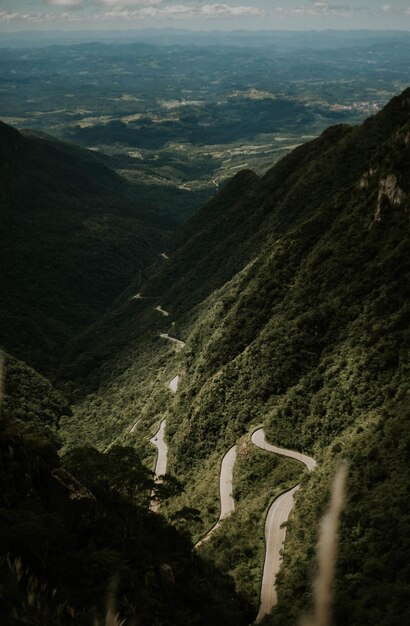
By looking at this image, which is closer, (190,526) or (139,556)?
(139,556)

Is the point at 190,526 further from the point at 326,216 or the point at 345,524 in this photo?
the point at 326,216

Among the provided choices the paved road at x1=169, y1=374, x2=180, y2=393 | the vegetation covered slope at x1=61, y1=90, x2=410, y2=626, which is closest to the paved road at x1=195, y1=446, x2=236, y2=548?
the vegetation covered slope at x1=61, y1=90, x2=410, y2=626

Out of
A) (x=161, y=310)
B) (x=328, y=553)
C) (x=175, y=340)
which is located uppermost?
(x=161, y=310)

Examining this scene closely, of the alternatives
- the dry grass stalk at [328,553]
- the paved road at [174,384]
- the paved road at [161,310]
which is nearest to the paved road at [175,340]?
the paved road at [161,310]

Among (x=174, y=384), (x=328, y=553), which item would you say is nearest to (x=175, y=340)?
(x=174, y=384)

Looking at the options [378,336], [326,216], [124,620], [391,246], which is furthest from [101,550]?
[326,216]

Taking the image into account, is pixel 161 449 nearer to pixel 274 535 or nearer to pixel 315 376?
pixel 315 376

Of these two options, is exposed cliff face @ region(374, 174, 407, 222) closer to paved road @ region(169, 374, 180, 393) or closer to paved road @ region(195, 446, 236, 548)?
paved road @ region(195, 446, 236, 548)
